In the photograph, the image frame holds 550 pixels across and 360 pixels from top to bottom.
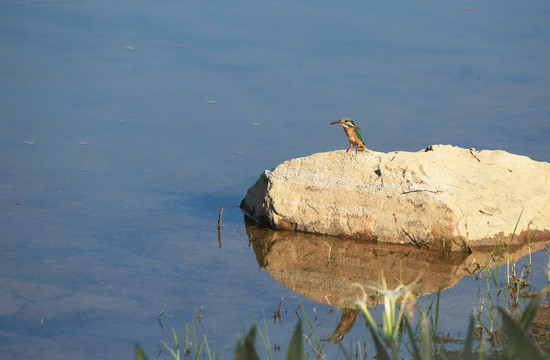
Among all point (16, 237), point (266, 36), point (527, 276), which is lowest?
point (16, 237)

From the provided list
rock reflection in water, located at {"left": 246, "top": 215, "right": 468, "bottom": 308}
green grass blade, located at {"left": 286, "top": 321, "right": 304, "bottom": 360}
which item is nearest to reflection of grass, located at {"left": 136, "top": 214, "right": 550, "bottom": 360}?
green grass blade, located at {"left": 286, "top": 321, "right": 304, "bottom": 360}

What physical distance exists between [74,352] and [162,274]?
112 cm

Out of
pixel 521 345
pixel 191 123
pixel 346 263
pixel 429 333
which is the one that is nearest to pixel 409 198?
pixel 346 263

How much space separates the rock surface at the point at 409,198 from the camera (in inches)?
224

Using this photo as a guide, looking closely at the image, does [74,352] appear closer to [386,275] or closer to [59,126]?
[386,275]

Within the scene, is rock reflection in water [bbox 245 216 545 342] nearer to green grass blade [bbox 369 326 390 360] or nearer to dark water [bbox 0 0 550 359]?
dark water [bbox 0 0 550 359]

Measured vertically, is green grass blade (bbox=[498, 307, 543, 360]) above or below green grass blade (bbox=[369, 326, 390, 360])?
above

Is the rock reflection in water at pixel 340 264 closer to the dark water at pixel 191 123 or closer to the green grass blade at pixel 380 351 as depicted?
the dark water at pixel 191 123

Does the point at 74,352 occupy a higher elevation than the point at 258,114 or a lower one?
lower

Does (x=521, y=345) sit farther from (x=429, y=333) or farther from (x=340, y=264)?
(x=340, y=264)

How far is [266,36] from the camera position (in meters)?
10.1

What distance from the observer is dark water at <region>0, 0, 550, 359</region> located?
485cm

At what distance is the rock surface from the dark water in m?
0.43

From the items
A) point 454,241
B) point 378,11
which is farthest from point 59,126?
point 378,11
